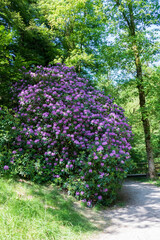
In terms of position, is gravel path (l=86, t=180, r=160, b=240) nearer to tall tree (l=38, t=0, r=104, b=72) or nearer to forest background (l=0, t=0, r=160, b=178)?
forest background (l=0, t=0, r=160, b=178)

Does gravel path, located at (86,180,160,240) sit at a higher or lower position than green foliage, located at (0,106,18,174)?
lower

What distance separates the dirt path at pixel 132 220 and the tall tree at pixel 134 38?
4589mm

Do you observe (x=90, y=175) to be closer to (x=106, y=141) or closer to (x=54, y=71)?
(x=106, y=141)

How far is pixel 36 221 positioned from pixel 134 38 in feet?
25.8

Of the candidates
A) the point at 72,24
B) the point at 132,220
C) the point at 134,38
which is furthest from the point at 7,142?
the point at 72,24

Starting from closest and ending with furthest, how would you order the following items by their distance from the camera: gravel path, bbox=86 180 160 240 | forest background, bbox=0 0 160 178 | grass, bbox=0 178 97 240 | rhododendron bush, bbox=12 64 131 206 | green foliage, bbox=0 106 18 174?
grass, bbox=0 178 97 240 → gravel path, bbox=86 180 160 240 → rhododendron bush, bbox=12 64 131 206 → green foliage, bbox=0 106 18 174 → forest background, bbox=0 0 160 178

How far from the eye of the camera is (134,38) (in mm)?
7816

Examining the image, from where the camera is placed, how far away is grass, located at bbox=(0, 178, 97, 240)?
2.25 metres

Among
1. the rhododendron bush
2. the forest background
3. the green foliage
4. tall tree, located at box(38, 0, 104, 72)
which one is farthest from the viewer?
tall tree, located at box(38, 0, 104, 72)

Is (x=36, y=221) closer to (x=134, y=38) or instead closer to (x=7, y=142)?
(x=7, y=142)

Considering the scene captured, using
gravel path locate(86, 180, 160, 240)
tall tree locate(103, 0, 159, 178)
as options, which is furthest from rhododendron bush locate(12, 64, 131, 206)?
tall tree locate(103, 0, 159, 178)

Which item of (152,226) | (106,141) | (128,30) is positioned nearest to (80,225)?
(152,226)

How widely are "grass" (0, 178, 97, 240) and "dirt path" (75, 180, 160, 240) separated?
300mm

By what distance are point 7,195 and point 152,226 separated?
8.21 ft
